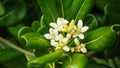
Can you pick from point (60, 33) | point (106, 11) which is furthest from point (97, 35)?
point (106, 11)

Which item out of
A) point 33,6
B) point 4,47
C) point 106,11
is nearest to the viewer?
point 106,11

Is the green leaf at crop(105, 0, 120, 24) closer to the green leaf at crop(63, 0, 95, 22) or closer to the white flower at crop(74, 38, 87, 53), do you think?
the green leaf at crop(63, 0, 95, 22)

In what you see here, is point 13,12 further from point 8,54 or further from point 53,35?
point 53,35

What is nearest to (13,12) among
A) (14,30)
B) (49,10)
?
(14,30)

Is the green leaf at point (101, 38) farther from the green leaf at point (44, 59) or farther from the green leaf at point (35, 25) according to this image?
the green leaf at point (35, 25)

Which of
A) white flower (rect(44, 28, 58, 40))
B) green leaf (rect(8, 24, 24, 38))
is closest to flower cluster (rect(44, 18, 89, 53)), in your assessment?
white flower (rect(44, 28, 58, 40))

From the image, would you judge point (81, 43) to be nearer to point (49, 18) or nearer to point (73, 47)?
point (73, 47)

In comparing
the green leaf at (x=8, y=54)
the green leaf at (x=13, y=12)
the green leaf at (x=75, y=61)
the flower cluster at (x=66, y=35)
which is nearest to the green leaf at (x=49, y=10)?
the flower cluster at (x=66, y=35)
